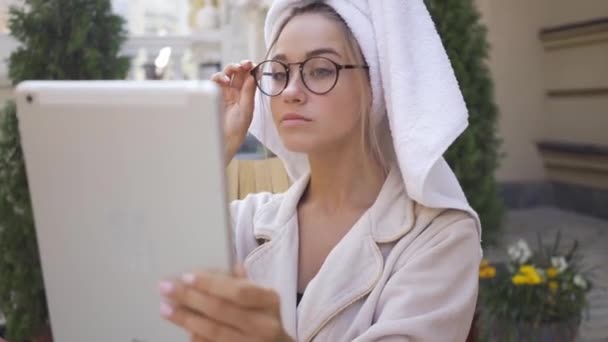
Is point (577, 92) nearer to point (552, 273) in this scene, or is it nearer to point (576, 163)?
point (576, 163)

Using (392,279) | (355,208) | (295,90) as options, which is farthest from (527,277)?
(295,90)

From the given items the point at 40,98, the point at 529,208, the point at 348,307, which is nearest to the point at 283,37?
the point at 348,307

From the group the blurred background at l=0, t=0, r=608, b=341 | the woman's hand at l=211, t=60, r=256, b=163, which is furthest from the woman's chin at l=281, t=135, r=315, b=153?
the blurred background at l=0, t=0, r=608, b=341

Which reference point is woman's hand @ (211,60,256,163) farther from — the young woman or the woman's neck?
the woman's neck

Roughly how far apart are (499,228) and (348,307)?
A: 2187mm

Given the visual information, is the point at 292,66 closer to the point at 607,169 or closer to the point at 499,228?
the point at 499,228

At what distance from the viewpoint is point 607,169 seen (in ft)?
18.7

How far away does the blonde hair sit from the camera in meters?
1.26

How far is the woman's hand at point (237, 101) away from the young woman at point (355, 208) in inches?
0.9

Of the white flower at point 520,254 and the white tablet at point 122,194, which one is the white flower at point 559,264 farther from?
the white tablet at point 122,194

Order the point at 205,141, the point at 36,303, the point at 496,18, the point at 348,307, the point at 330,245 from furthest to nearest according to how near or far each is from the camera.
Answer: the point at 496,18
the point at 36,303
the point at 330,245
the point at 348,307
the point at 205,141

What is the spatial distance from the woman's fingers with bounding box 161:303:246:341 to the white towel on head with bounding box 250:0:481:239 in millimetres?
502

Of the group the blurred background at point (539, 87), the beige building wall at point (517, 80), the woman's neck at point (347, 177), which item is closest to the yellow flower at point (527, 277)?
the woman's neck at point (347, 177)

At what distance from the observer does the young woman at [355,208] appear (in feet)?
3.83
